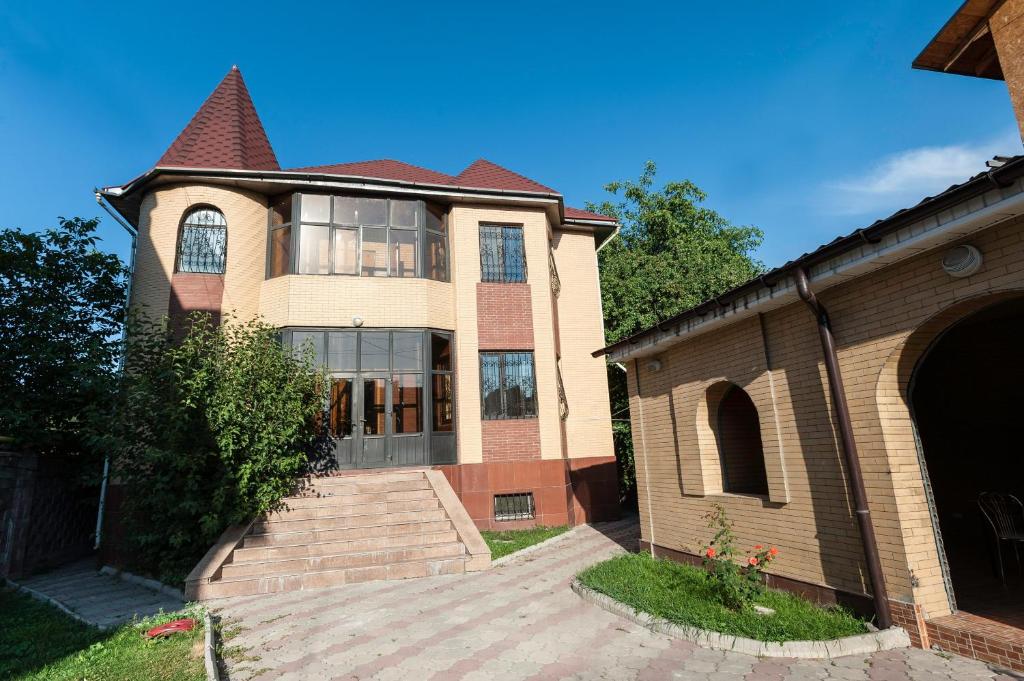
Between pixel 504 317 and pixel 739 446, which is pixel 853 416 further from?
pixel 504 317

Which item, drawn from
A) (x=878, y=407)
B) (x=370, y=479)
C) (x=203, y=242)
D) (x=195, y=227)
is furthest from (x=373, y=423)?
(x=878, y=407)

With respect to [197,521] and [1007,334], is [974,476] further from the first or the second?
[197,521]

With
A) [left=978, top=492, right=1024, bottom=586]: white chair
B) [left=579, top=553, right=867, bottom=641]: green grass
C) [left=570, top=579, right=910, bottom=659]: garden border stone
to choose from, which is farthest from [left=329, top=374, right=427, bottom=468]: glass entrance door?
[left=978, top=492, right=1024, bottom=586]: white chair

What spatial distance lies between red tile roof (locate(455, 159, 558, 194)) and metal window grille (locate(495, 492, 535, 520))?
7.45 metres

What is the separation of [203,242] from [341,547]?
25.5 ft

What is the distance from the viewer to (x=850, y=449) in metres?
5.07

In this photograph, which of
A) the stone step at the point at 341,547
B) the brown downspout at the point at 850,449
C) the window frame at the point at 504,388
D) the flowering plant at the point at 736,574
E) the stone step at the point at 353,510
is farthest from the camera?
the window frame at the point at 504,388

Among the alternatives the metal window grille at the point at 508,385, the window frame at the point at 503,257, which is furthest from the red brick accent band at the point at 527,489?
the window frame at the point at 503,257

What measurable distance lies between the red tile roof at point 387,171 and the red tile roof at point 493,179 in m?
0.54

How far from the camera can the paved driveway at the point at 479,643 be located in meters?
4.32

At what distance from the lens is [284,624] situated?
6.00m

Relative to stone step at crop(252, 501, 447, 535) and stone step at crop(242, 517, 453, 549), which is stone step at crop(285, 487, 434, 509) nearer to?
stone step at crop(252, 501, 447, 535)

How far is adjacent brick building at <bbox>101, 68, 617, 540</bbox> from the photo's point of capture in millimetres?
11672

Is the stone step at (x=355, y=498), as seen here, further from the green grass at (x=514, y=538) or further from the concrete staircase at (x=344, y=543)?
the green grass at (x=514, y=538)
